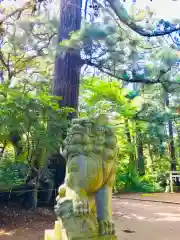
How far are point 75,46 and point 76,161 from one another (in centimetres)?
266

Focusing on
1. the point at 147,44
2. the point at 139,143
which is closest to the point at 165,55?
the point at 147,44

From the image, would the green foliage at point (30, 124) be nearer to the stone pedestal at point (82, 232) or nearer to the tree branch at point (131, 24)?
the tree branch at point (131, 24)

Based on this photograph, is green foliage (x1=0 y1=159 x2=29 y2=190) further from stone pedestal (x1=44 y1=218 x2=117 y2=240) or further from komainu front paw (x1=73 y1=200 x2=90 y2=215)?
komainu front paw (x1=73 y1=200 x2=90 y2=215)

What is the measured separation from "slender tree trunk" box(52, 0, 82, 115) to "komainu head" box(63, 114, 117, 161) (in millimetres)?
3786

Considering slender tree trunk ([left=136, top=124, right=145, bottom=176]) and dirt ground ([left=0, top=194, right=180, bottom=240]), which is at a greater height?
slender tree trunk ([left=136, top=124, right=145, bottom=176])

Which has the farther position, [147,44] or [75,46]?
[147,44]

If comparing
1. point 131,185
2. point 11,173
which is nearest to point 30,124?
point 11,173

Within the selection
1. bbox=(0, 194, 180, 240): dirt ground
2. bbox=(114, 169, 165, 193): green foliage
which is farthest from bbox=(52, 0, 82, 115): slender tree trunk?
bbox=(114, 169, 165, 193): green foliage

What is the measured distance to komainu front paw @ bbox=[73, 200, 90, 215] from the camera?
2498 millimetres

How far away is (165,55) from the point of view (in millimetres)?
4688

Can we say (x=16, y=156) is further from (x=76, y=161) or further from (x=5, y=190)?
(x=76, y=161)

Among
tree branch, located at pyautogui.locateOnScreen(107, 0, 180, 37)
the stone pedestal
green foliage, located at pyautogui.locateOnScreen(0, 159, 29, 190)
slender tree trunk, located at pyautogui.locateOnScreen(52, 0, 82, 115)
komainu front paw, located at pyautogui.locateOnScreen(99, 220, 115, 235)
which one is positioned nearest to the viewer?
the stone pedestal

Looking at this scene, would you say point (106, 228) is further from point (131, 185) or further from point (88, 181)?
point (131, 185)

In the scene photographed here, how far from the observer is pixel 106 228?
263cm
